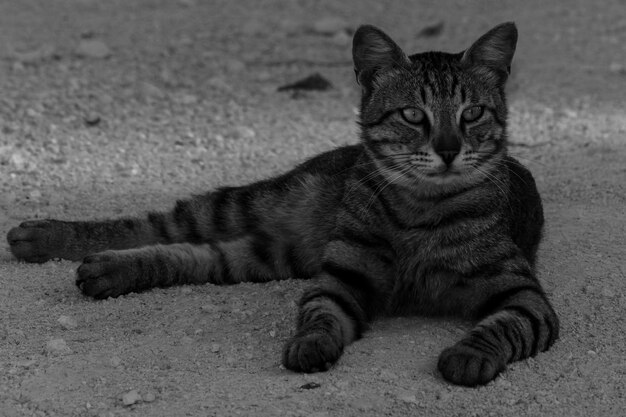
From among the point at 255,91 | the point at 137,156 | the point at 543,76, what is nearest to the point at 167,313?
the point at 137,156

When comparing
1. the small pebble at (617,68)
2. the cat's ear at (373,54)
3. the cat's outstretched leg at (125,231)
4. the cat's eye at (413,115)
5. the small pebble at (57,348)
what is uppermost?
the cat's ear at (373,54)

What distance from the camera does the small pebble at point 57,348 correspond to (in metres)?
4.54

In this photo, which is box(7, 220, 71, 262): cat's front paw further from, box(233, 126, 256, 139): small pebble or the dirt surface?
box(233, 126, 256, 139): small pebble

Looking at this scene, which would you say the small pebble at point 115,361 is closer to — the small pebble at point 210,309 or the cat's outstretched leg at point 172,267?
the small pebble at point 210,309

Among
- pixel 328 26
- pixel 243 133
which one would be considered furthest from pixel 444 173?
pixel 328 26

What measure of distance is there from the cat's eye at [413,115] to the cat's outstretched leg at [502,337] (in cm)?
90

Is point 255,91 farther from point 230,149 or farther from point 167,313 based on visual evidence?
point 167,313

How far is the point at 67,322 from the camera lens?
4871 mm

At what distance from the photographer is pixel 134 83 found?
9.38m

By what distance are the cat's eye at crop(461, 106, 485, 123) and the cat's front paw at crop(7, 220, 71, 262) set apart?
2371 mm

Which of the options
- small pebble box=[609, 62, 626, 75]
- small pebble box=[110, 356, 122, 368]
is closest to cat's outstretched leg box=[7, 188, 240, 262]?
small pebble box=[110, 356, 122, 368]

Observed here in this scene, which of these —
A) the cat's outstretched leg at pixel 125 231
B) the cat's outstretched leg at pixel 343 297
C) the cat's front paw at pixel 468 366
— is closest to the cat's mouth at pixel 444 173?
the cat's outstretched leg at pixel 343 297

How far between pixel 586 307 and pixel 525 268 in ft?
1.50

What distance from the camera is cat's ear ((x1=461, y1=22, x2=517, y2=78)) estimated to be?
17.0ft
